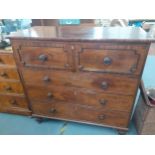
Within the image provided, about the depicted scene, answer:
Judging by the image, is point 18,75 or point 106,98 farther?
point 18,75

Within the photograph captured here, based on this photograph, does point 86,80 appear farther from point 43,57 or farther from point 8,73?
point 8,73

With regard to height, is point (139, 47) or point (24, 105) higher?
point (139, 47)

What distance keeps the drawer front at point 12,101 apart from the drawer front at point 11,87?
81 mm

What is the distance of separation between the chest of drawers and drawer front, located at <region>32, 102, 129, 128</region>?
0.22 m

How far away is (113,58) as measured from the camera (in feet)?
3.75

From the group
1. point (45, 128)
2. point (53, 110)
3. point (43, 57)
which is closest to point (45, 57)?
point (43, 57)

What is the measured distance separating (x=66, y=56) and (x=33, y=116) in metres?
0.89
